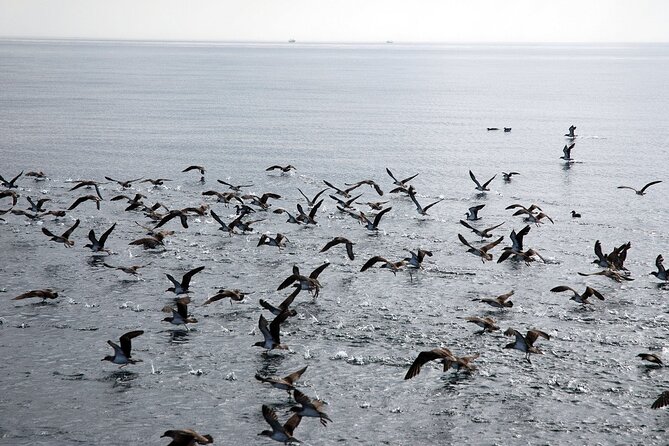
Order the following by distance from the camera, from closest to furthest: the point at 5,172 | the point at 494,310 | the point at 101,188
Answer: the point at 494,310, the point at 101,188, the point at 5,172

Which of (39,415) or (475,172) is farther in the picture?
(475,172)

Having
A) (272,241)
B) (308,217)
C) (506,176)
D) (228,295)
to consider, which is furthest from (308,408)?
(506,176)

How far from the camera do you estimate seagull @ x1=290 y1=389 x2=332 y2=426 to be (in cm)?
1614

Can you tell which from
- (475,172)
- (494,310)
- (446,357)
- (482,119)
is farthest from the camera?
(482,119)

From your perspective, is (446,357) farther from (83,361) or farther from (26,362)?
(26,362)

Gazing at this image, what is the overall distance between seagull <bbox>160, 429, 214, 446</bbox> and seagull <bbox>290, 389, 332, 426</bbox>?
1986mm

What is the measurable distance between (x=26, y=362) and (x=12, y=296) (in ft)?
17.6

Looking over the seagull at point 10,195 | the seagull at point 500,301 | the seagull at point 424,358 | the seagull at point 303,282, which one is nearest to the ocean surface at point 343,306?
the seagull at point 500,301

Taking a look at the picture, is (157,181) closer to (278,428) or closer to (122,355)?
(122,355)

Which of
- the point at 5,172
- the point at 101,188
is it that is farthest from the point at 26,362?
the point at 5,172

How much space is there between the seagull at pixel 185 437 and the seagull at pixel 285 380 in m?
2.48

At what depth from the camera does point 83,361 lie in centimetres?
1948

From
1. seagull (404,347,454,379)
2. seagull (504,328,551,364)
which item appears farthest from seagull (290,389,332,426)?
seagull (504,328,551,364)

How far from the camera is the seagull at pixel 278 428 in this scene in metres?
15.2
